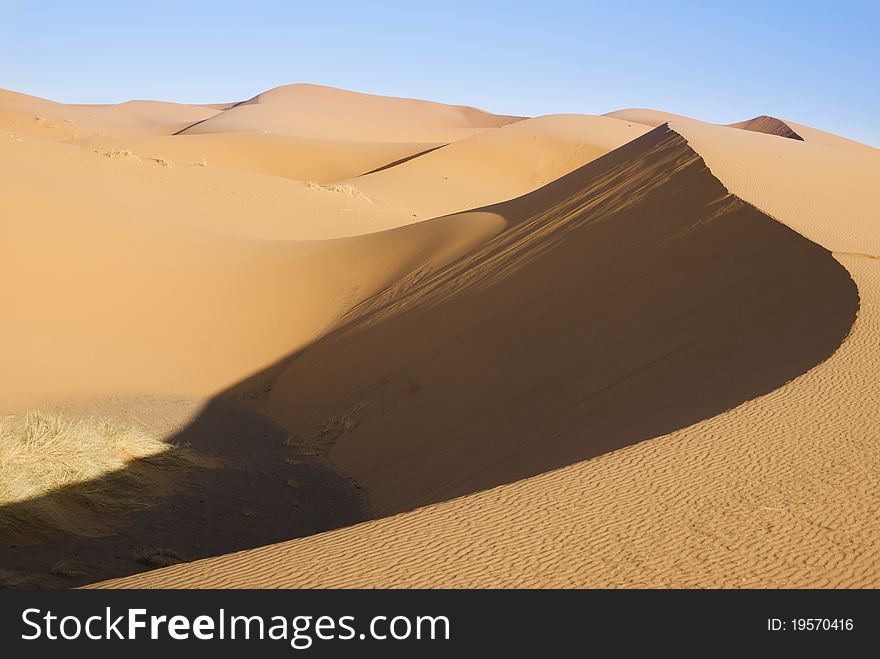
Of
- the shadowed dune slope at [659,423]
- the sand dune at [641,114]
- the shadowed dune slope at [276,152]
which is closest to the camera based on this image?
the shadowed dune slope at [659,423]

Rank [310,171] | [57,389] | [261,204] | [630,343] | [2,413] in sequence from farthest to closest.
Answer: [310,171], [261,204], [57,389], [2,413], [630,343]

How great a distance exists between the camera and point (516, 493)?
4.89 m

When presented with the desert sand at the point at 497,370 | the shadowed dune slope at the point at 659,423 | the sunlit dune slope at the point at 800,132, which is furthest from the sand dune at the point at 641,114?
the shadowed dune slope at the point at 659,423

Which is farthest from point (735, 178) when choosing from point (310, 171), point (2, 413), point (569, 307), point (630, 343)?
point (310, 171)

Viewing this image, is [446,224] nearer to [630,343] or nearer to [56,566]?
[630,343]

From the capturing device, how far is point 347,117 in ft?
292

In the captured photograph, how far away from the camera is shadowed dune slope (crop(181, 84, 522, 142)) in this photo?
6738 centimetres

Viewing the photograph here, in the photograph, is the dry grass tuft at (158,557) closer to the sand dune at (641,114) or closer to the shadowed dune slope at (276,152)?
the shadowed dune slope at (276,152)

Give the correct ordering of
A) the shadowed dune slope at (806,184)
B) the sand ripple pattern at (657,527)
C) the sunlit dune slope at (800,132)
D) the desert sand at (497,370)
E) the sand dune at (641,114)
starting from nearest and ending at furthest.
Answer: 1. the sand ripple pattern at (657,527)
2. the desert sand at (497,370)
3. the shadowed dune slope at (806,184)
4. the sunlit dune slope at (800,132)
5. the sand dune at (641,114)

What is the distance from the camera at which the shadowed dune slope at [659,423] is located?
3953 millimetres

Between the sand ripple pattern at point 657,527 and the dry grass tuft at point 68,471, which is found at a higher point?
the dry grass tuft at point 68,471

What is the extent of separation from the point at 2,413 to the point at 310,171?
35.0 metres

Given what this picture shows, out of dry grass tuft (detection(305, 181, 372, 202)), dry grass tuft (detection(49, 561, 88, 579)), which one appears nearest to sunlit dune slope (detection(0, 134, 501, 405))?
dry grass tuft (detection(49, 561, 88, 579))

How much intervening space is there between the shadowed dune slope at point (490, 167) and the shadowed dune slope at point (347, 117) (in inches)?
605
